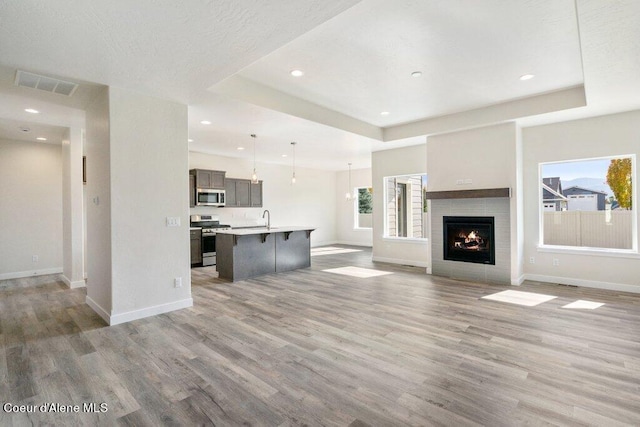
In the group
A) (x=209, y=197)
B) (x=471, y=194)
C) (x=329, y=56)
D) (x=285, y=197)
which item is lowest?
(x=471, y=194)

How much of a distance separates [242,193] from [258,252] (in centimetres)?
307

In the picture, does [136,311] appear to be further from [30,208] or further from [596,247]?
[596,247]

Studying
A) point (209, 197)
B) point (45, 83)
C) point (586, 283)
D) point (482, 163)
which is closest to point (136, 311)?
point (45, 83)

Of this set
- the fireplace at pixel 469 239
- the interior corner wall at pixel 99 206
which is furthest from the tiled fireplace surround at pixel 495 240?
the interior corner wall at pixel 99 206

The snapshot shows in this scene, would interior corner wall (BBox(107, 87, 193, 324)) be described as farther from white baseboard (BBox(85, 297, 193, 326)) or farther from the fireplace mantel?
the fireplace mantel

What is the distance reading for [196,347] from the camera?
3.00 meters

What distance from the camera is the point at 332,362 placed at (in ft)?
8.80

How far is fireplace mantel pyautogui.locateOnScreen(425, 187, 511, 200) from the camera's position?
17.6ft

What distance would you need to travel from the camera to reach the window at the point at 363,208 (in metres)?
11.4

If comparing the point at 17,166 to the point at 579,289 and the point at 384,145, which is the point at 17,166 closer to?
the point at 384,145

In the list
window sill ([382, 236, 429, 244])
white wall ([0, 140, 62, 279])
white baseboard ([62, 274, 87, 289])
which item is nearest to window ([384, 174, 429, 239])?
window sill ([382, 236, 429, 244])

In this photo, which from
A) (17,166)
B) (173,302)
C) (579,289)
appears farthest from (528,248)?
(17,166)

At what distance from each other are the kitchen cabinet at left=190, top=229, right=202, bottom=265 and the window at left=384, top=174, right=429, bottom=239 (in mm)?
4580

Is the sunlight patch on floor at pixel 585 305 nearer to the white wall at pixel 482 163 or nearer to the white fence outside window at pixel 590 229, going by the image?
the white wall at pixel 482 163
